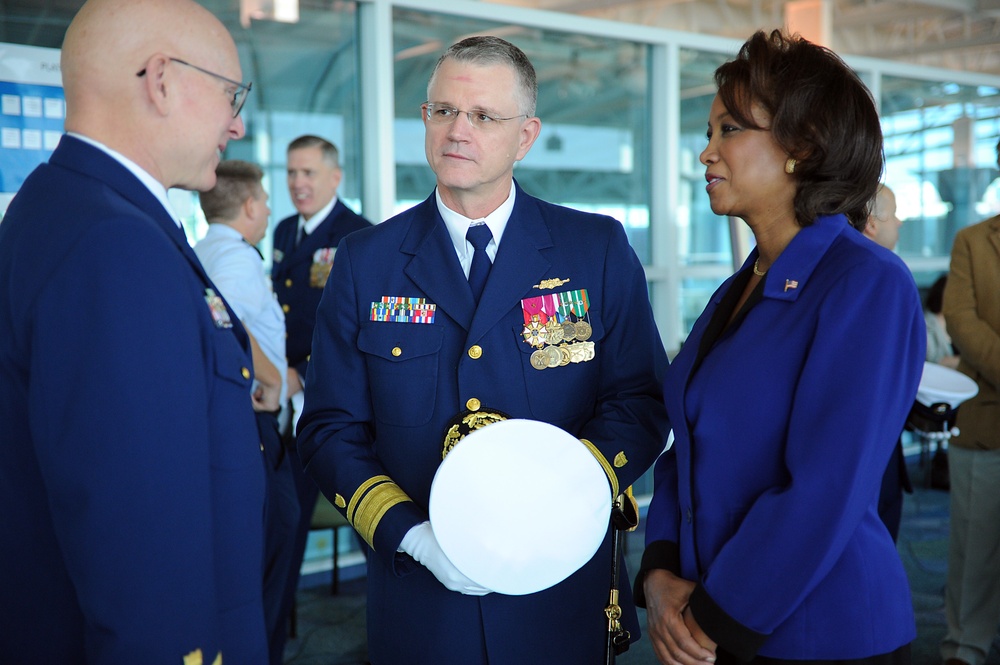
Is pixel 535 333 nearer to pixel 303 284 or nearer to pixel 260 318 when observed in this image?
pixel 260 318

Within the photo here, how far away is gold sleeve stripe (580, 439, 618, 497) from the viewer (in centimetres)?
155

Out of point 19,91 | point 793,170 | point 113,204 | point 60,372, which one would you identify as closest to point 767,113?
point 793,170

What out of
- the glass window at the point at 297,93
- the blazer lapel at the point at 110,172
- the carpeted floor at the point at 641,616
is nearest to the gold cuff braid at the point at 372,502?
the blazer lapel at the point at 110,172

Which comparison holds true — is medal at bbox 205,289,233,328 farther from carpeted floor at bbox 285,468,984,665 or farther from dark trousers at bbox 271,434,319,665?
carpeted floor at bbox 285,468,984,665

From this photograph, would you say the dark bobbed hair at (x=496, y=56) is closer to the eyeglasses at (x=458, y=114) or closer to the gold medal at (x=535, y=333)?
the eyeglasses at (x=458, y=114)

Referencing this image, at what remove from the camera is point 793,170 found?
4.84 feet

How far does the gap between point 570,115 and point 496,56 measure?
3361 mm

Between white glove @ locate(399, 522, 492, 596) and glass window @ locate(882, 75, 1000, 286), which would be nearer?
white glove @ locate(399, 522, 492, 596)

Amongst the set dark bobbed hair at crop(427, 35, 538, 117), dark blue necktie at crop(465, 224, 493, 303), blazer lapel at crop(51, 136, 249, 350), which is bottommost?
dark blue necktie at crop(465, 224, 493, 303)

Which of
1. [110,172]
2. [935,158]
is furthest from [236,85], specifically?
[935,158]

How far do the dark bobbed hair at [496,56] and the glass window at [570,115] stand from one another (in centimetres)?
273

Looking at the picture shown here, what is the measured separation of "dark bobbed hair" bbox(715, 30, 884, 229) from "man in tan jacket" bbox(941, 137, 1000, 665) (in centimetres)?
178

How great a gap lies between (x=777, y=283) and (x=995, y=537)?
211cm

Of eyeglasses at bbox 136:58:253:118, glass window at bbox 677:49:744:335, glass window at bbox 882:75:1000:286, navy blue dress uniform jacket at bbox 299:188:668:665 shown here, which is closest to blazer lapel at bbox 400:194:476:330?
navy blue dress uniform jacket at bbox 299:188:668:665
